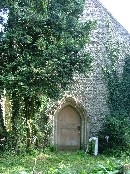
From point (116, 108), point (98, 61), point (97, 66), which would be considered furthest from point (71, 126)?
point (98, 61)

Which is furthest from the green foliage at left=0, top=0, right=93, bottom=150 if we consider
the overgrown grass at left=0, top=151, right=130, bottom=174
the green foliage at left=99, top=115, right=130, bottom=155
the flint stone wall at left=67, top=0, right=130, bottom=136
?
the green foliage at left=99, top=115, right=130, bottom=155

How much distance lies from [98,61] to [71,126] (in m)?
3.16

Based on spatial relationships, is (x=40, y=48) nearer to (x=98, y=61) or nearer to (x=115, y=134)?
(x=98, y=61)

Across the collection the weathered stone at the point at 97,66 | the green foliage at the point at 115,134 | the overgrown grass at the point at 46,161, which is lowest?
the overgrown grass at the point at 46,161

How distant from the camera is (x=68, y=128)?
15531 millimetres

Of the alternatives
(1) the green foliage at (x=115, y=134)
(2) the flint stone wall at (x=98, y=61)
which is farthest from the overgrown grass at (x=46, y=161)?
(2) the flint stone wall at (x=98, y=61)

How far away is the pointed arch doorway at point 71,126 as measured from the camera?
15.4 metres

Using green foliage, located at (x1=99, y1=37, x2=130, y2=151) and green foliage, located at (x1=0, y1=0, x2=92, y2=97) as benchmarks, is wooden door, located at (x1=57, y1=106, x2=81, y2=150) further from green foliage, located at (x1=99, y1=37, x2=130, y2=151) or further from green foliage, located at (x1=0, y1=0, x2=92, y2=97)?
green foliage, located at (x1=0, y1=0, x2=92, y2=97)

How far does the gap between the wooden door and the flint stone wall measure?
1.96 ft

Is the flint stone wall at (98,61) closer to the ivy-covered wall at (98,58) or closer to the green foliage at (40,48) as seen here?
the ivy-covered wall at (98,58)

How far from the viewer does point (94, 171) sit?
5.80 m

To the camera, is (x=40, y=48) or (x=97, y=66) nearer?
(x=40, y=48)

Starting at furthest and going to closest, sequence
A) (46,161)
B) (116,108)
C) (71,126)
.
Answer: (71,126) < (116,108) < (46,161)

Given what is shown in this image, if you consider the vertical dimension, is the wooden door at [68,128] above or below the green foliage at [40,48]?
below
